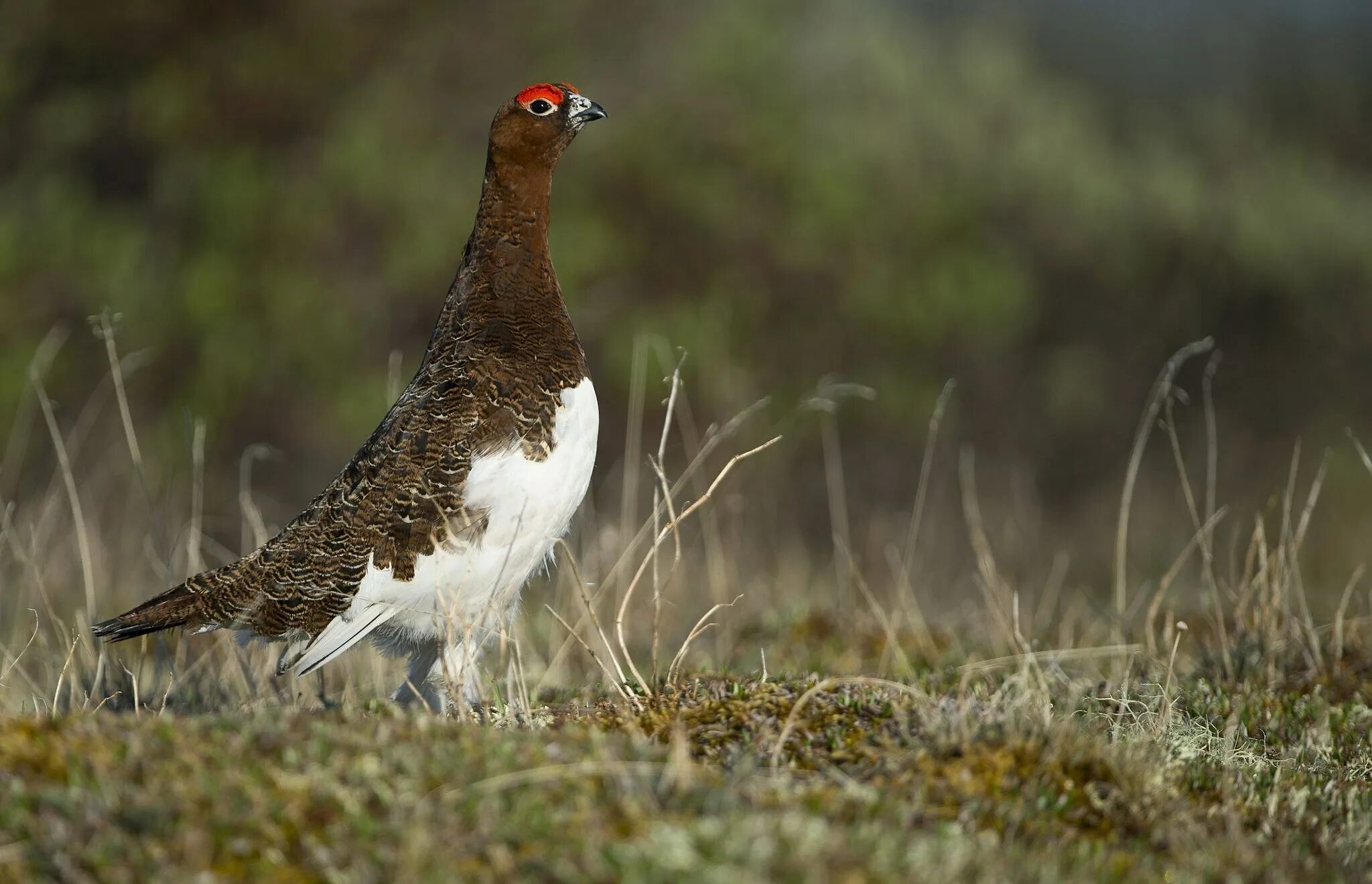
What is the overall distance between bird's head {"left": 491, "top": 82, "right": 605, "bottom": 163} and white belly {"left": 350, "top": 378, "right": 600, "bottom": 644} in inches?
36.7

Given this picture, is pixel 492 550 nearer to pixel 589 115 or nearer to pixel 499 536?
pixel 499 536

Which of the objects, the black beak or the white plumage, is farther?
the black beak

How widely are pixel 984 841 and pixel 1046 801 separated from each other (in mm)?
343

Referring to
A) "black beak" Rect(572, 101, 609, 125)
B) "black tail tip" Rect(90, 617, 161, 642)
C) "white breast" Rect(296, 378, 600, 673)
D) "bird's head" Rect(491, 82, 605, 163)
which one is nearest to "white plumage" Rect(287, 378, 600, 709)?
"white breast" Rect(296, 378, 600, 673)

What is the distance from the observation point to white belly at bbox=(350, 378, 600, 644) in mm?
3738

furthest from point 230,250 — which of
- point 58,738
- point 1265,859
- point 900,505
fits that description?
point 1265,859

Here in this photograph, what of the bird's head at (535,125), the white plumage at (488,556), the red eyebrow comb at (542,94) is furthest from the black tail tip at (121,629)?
the red eyebrow comb at (542,94)

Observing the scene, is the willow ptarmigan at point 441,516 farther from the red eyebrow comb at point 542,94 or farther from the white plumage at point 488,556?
the red eyebrow comb at point 542,94

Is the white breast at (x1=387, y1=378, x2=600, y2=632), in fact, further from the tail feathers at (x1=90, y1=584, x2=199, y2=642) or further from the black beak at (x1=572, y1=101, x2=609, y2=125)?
the black beak at (x1=572, y1=101, x2=609, y2=125)

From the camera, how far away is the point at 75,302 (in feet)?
37.3

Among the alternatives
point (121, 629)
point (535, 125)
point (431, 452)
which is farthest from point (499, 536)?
point (535, 125)

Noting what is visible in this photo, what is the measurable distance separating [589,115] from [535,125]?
0.26 m

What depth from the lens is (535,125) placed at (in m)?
4.37

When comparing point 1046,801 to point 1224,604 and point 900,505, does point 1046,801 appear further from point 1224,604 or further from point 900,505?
point 900,505
